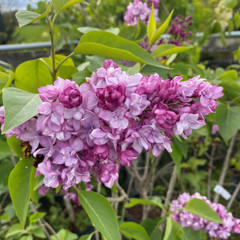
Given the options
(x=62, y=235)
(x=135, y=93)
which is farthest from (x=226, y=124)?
(x=62, y=235)

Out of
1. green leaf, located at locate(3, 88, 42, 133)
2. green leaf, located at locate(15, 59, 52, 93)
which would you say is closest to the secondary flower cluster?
green leaf, located at locate(3, 88, 42, 133)

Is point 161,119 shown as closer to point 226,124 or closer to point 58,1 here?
point 58,1

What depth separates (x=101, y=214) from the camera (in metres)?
0.45

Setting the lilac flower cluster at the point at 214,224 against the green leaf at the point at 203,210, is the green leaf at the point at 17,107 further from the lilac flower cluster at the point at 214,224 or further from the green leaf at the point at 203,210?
the lilac flower cluster at the point at 214,224

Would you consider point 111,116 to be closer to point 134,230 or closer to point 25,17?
point 25,17

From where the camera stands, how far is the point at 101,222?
43 cm

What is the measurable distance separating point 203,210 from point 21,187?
1.82ft

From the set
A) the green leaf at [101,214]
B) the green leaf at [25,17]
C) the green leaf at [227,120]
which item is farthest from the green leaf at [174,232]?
the green leaf at [25,17]

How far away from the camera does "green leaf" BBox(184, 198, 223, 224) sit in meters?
0.75

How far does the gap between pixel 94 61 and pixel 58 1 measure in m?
0.17

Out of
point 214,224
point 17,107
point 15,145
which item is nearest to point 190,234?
point 214,224

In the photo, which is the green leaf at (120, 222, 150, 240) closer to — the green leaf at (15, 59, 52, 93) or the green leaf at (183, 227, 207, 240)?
the green leaf at (183, 227, 207, 240)

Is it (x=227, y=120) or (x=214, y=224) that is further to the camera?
(x=214, y=224)

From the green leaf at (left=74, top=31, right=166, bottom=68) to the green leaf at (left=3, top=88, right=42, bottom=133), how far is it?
106 millimetres
